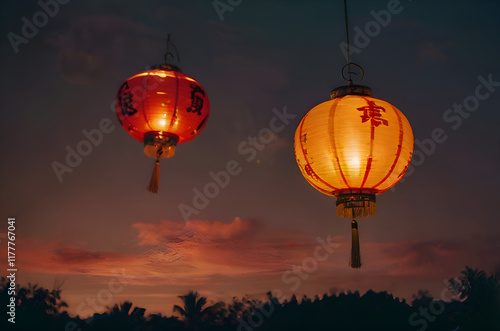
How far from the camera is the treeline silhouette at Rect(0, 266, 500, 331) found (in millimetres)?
11172

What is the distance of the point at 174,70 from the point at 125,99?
0.40 meters

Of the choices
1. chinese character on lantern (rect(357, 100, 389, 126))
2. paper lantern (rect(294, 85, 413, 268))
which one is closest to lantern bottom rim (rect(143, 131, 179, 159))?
paper lantern (rect(294, 85, 413, 268))

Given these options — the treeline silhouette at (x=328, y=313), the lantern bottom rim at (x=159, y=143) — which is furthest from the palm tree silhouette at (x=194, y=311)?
the lantern bottom rim at (x=159, y=143)

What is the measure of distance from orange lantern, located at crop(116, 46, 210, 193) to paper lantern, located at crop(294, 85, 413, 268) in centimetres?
74

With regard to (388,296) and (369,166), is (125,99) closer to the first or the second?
(369,166)

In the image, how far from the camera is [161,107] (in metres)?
2.97

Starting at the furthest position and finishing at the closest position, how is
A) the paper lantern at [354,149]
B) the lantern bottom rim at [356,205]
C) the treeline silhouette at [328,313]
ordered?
the treeline silhouette at [328,313]
the lantern bottom rim at [356,205]
the paper lantern at [354,149]

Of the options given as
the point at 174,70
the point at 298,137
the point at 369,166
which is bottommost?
the point at 369,166

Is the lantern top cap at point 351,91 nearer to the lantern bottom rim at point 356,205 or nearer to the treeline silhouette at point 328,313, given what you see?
the lantern bottom rim at point 356,205

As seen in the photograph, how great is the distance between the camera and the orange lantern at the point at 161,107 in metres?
2.98

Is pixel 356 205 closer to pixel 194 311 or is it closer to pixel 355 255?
pixel 355 255

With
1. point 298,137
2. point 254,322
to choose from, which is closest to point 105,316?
point 254,322

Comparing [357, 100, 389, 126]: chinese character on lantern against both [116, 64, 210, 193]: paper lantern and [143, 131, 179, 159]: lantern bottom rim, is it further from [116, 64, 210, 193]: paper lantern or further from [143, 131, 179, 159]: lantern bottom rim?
[143, 131, 179, 159]: lantern bottom rim

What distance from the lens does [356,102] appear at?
9.55 feet
